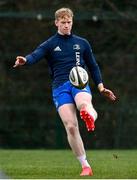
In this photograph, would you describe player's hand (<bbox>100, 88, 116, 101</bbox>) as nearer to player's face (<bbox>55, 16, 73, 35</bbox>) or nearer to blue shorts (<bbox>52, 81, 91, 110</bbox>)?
blue shorts (<bbox>52, 81, 91, 110</bbox>)

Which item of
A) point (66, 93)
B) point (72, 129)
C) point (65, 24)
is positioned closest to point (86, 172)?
point (72, 129)

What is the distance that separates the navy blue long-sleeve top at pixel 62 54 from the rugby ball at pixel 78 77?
15cm

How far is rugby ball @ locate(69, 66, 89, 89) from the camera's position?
11082 mm

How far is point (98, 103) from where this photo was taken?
2542cm

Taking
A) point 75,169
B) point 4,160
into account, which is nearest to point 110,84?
point 4,160

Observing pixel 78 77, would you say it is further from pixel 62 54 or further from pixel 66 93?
pixel 62 54

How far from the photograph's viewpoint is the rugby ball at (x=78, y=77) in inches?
436

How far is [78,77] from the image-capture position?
1104cm

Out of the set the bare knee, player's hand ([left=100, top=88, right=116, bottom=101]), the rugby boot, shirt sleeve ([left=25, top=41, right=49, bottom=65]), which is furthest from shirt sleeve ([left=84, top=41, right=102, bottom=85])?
the rugby boot

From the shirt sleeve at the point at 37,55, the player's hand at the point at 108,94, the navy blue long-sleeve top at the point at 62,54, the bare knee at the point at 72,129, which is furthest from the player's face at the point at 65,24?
the bare knee at the point at 72,129

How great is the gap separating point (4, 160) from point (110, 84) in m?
11.1

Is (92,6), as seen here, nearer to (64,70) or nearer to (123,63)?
(123,63)

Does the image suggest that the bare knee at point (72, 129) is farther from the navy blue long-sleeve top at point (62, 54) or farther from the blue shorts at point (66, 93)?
the navy blue long-sleeve top at point (62, 54)

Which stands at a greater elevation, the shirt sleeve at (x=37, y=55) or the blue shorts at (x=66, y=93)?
the shirt sleeve at (x=37, y=55)
